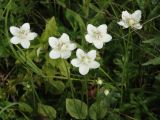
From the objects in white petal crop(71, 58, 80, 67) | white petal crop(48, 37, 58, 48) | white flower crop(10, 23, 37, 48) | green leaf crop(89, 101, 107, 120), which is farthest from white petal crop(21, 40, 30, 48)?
green leaf crop(89, 101, 107, 120)

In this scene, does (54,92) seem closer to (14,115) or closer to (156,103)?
(14,115)

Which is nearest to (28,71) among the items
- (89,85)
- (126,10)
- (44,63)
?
(44,63)

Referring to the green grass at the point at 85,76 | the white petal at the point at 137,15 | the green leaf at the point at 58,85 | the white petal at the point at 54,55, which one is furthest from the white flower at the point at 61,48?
the white petal at the point at 137,15

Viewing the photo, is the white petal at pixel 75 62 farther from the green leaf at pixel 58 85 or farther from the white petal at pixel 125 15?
the white petal at pixel 125 15

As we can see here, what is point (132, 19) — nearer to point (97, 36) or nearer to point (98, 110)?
point (97, 36)

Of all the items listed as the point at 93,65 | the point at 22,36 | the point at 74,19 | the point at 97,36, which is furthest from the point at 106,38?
the point at 22,36
